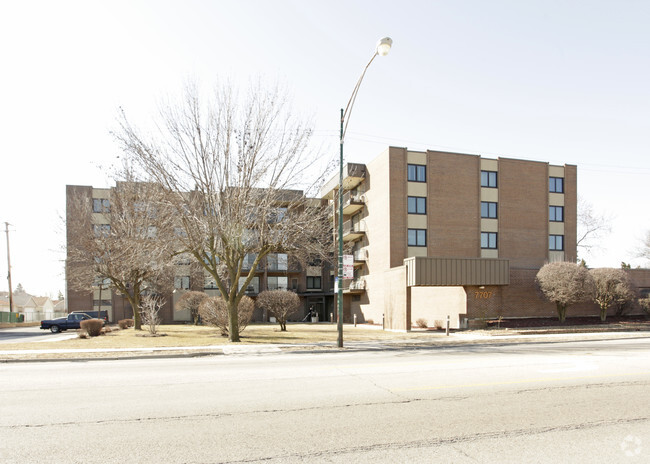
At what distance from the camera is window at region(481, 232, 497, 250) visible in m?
39.8

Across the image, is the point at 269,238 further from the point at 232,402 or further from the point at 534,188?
the point at 534,188

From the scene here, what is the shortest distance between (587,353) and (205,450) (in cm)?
1307

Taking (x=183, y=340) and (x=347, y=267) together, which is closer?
(x=347, y=267)

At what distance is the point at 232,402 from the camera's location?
7395mm

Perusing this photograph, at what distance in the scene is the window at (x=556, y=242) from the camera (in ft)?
136

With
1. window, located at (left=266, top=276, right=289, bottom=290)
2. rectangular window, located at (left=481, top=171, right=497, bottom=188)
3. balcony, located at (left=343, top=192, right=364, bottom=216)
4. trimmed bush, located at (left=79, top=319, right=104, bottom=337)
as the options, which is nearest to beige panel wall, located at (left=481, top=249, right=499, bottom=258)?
rectangular window, located at (left=481, top=171, right=497, bottom=188)

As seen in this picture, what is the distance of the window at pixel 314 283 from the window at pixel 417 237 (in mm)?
16679

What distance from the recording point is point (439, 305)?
1303 inches

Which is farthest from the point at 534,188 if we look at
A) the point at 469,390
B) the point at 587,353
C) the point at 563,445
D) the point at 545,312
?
the point at 563,445

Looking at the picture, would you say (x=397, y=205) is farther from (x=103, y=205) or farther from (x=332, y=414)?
(x=332, y=414)

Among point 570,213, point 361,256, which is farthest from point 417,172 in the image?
point 570,213

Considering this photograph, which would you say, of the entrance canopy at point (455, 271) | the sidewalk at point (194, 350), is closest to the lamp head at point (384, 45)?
the sidewalk at point (194, 350)

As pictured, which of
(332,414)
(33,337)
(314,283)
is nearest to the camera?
(332,414)

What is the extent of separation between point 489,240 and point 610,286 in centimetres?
1236
